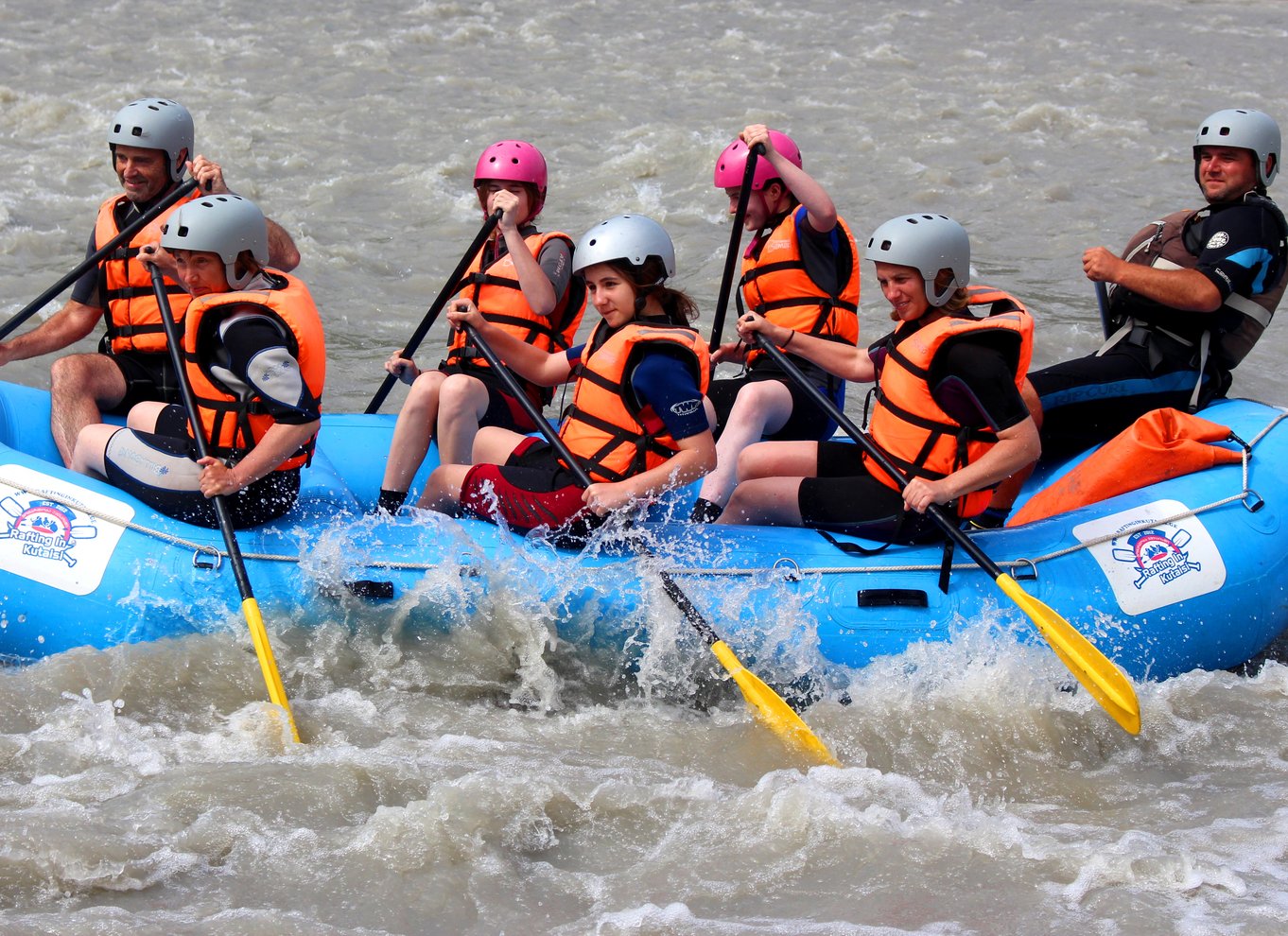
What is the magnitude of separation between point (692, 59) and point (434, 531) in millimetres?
10618

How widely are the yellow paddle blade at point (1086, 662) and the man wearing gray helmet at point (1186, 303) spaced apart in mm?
799

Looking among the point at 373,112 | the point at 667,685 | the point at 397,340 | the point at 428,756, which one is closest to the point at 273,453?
the point at 428,756

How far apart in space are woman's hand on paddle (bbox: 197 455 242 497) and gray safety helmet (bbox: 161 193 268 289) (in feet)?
1.74

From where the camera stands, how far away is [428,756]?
3.98m

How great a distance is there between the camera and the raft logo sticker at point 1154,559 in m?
4.42

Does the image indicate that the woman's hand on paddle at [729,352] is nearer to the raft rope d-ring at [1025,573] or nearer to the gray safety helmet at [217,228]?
the raft rope d-ring at [1025,573]

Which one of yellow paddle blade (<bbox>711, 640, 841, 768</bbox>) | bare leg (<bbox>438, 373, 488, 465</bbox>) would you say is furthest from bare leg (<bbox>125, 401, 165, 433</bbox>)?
yellow paddle blade (<bbox>711, 640, 841, 768</bbox>)

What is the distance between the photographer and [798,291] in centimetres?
510

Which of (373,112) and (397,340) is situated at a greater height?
(373,112)

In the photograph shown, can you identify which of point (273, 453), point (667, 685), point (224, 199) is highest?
point (224, 199)

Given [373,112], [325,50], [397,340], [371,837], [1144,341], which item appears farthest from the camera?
[325,50]

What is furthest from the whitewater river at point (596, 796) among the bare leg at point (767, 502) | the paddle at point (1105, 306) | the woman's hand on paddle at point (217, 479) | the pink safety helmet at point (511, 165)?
the pink safety helmet at point (511, 165)

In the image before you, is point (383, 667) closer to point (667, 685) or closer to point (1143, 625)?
point (667, 685)

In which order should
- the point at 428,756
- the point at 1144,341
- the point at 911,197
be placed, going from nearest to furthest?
1. the point at 428,756
2. the point at 1144,341
3. the point at 911,197
